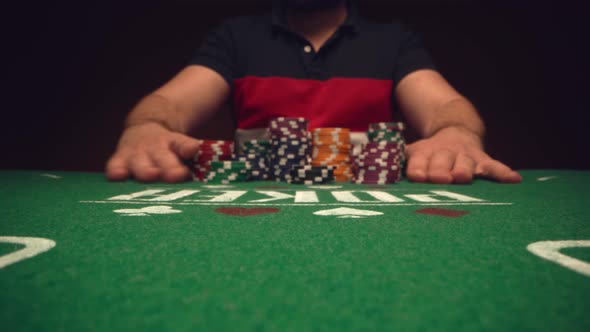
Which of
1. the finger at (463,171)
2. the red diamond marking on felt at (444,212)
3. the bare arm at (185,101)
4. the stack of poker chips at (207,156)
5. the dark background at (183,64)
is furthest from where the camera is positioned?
the dark background at (183,64)

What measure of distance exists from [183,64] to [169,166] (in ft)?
13.2

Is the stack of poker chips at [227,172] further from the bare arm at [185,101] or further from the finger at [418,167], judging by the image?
the finger at [418,167]

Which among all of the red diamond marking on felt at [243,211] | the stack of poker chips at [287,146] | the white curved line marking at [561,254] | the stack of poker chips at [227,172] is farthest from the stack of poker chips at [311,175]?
the white curved line marking at [561,254]

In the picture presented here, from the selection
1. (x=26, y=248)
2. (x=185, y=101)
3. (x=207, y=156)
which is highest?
(x=185, y=101)

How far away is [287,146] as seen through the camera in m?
2.48

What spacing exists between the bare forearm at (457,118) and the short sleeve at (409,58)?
22.6 inches

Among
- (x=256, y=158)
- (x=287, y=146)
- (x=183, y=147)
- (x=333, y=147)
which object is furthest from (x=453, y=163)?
(x=183, y=147)

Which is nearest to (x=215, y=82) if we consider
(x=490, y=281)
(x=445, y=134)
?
(x=445, y=134)

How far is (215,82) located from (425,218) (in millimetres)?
2532

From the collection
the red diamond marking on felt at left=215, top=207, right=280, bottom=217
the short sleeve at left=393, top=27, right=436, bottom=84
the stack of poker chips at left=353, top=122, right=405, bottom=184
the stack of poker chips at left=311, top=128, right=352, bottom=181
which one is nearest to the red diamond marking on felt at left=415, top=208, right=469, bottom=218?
the red diamond marking on felt at left=215, top=207, right=280, bottom=217

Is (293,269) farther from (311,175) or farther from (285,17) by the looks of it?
(285,17)

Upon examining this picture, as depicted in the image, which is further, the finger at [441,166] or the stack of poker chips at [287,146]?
the stack of poker chips at [287,146]

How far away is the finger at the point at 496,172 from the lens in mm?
1955

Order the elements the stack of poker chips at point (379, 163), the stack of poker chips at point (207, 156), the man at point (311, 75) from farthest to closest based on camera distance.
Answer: the man at point (311, 75) → the stack of poker chips at point (207, 156) → the stack of poker chips at point (379, 163)
